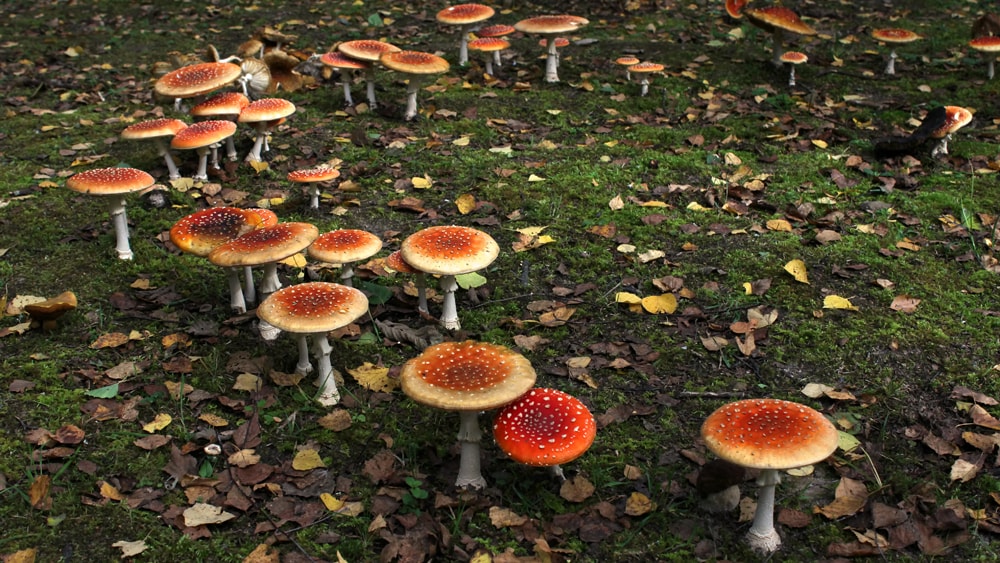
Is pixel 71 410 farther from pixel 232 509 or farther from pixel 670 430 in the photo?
pixel 670 430

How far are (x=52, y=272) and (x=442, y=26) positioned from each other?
7203 millimetres

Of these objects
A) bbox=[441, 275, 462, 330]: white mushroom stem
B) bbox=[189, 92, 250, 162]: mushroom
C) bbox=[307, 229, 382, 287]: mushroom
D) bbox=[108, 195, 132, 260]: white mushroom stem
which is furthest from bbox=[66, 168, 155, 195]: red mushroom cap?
bbox=[441, 275, 462, 330]: white mushroom stem

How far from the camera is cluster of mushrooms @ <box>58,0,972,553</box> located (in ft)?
10.4

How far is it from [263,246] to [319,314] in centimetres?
62

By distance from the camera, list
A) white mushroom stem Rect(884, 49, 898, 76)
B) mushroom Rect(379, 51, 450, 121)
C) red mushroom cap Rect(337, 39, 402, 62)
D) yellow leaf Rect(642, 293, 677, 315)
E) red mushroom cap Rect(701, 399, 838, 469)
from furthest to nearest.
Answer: white mushroom stem Rect(884, 49, 898, 76), red mushroom cap Rect(337, 39, 402, 62), mushroom Rect(379, 51, 450, 121), yellow leaf Rect(642, 293, 677, 315), red mushroom cap Rect(701, 399, 838, 469)

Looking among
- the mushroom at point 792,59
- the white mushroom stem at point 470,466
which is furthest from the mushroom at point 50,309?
the mushroom at point 792,59

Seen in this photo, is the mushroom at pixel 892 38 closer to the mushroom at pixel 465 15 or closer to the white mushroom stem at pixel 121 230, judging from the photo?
the mushroom at pixel 465 15

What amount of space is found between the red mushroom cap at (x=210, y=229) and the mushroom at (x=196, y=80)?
212cm

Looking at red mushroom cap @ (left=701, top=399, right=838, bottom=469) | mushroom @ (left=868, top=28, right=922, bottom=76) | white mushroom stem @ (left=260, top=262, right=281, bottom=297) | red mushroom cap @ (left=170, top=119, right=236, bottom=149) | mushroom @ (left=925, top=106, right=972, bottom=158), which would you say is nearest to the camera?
red mushroom cap @ (left=701, top=399, right=838, bottom=469)

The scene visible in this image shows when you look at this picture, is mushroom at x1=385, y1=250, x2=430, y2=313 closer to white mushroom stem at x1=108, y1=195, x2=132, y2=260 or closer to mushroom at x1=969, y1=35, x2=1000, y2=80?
white mushroom stem at x1=108, y1=195, x2=132, y2=260

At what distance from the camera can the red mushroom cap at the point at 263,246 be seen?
4.06 meters

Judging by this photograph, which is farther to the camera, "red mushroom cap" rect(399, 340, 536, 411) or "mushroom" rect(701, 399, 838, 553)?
"red mushroom cap" rect(399, 340, 536, 411)

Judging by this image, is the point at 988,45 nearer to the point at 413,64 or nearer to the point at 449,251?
the point at 413,64

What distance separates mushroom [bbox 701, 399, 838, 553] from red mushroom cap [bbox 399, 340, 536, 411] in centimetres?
82
